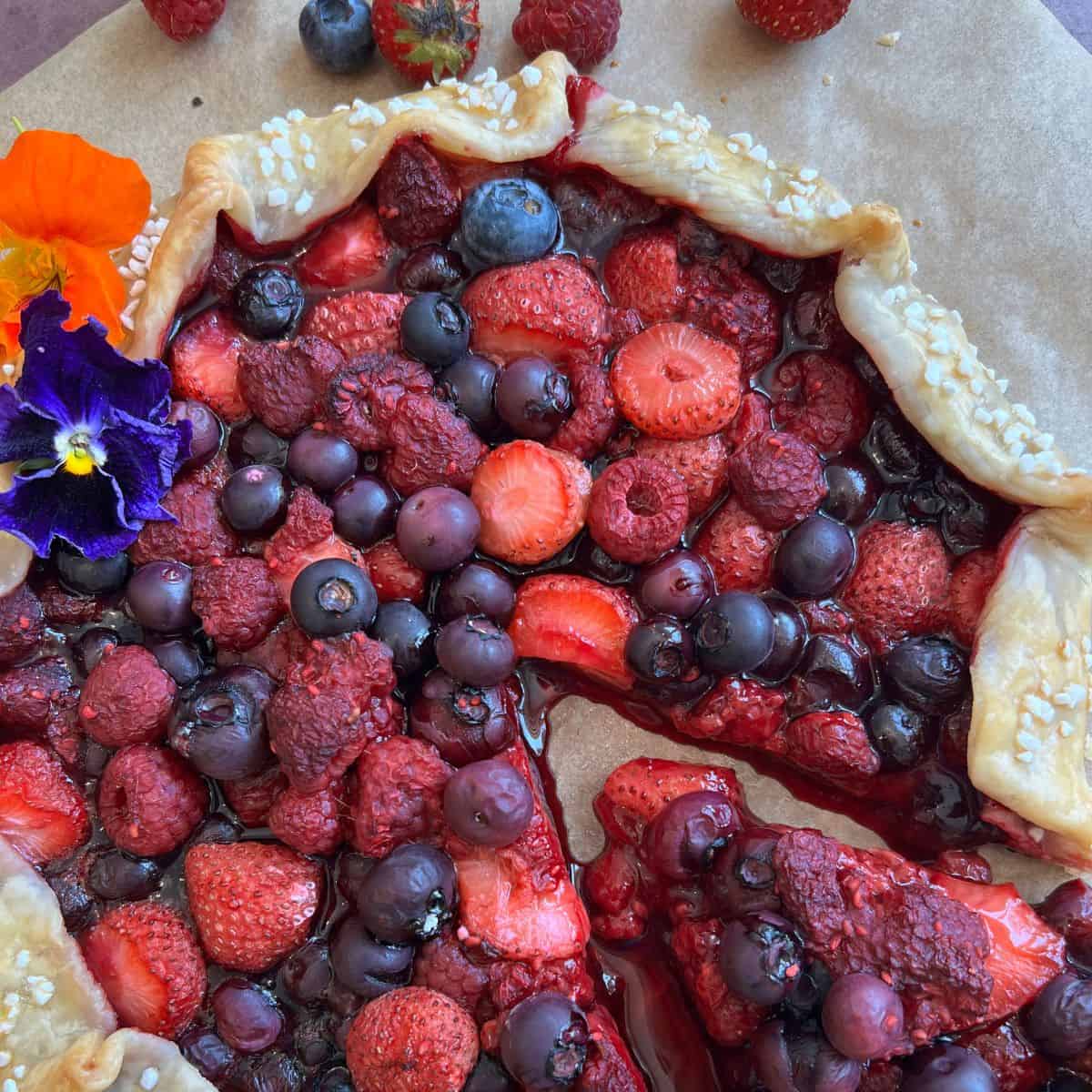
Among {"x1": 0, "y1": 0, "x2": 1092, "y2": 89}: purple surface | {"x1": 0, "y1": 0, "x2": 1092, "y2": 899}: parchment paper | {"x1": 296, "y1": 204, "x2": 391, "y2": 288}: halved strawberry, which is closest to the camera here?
{"x1": 296, "y1": 204, "x2": 391, "y2": 288}: halved strawberry

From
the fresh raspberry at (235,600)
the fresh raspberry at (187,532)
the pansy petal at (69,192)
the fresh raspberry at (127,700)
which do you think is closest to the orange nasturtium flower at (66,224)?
the pansy petal at (69,192)

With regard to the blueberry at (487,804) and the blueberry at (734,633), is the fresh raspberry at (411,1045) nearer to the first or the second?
the blueberry at (487,804)

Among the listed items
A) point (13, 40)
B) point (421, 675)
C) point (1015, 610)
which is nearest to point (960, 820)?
point (1015, 610)

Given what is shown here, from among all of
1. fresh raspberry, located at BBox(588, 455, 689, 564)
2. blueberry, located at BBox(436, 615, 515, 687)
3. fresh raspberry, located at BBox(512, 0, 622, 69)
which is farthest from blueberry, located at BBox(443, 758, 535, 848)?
fresh raspberry, located at BBox(512, 0, 622, 69)

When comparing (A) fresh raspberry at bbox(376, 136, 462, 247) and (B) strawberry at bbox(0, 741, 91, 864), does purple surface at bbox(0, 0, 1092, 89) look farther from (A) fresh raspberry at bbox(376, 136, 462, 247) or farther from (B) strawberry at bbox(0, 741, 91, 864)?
(B) strawberry at bbox(0, 741, 91, 864)

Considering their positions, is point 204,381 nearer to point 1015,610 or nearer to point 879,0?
point 1015,610

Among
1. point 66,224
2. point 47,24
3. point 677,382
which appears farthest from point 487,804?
point 47,24

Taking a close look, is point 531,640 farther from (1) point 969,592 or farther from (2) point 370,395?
(1) point 969,592
